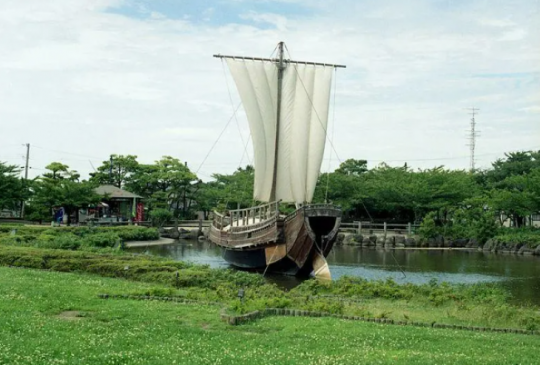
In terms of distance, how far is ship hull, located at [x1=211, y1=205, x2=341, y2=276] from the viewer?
3041 centimetres

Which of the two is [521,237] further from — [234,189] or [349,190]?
[234,189]

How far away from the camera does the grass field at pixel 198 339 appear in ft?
32.3

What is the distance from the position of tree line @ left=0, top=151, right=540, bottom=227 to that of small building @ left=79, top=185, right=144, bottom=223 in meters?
2.14

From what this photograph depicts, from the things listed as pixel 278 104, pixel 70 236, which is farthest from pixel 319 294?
pixel 70 236

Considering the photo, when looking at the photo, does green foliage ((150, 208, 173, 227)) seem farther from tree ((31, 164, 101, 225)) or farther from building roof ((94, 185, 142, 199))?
tree ((31, 164, 101, 225))

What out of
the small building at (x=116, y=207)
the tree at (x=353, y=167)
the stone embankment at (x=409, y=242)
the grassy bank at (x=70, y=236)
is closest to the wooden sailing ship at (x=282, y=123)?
the grassy bank at (x=70, y=236)

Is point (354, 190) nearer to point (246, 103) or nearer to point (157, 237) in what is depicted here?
point (157, 237)

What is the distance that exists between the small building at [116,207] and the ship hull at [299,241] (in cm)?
2960

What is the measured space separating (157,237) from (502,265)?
2730 cm

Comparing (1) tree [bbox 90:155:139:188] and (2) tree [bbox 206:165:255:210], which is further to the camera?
(1) tree [bbox 90:155:139:188]

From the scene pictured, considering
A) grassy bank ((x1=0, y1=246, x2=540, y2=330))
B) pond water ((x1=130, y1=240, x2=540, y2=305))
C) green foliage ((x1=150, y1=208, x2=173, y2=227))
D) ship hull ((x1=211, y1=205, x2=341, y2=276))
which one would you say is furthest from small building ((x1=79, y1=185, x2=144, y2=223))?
grassy bank ((x1=0, y1=246, x2=540, y2=330))

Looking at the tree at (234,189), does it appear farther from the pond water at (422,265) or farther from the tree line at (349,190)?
the pond water at (422,265)

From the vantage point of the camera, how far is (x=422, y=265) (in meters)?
37.7

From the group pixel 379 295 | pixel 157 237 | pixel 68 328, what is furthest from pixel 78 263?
pixel 157 237
